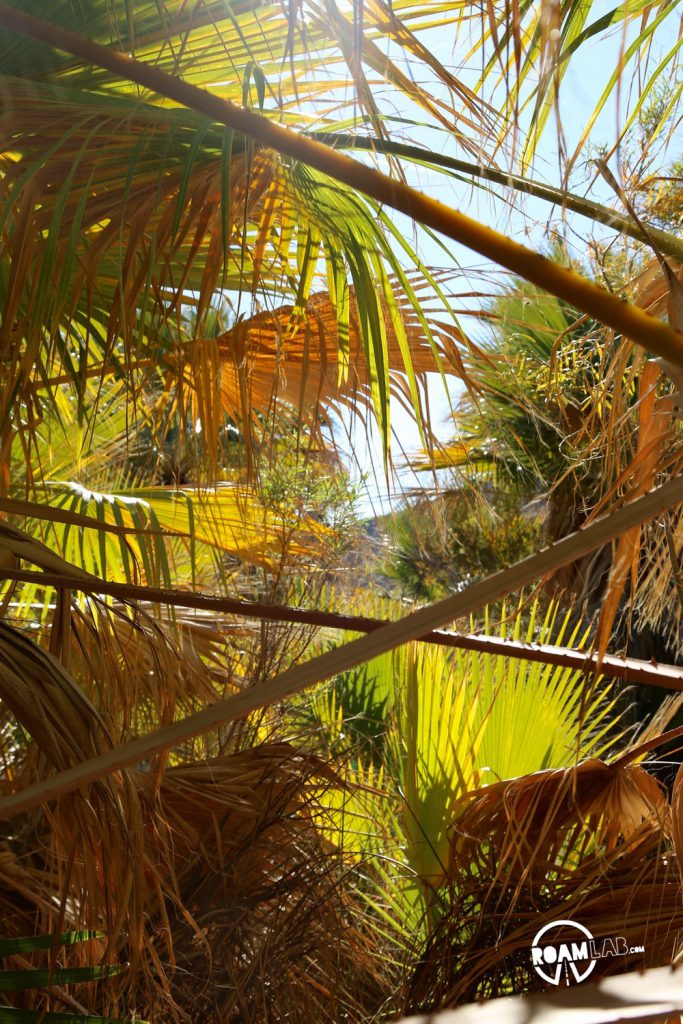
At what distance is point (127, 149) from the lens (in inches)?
36.9

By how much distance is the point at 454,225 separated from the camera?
496 mm

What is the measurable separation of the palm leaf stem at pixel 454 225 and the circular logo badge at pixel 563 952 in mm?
1031

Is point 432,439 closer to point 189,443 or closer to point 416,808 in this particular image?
point 189,443

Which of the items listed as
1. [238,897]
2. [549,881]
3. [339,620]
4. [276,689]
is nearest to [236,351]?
[339,620]

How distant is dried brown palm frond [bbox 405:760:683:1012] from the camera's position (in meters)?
1.14

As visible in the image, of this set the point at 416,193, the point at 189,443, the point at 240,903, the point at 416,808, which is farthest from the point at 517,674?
the point at 416,193

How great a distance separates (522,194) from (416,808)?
4.52ft

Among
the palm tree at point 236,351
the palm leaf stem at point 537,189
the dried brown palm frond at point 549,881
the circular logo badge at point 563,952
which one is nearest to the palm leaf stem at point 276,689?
the palm tree at point 236,351

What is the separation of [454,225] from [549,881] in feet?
3.97

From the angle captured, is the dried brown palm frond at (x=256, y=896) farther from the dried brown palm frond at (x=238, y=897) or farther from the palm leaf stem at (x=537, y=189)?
the palm leaf stem at (x=537, y=189)

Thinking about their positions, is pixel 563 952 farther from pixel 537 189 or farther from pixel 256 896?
pixel 537 189

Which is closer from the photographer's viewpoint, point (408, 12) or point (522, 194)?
point (522, 194)

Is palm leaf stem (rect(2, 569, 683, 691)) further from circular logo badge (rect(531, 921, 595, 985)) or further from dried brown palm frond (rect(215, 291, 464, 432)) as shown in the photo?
circular logo badge (rect(531, 921, 595, 985))

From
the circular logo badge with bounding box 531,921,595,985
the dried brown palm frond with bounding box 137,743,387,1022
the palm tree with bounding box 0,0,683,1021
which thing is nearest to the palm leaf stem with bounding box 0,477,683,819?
the palm tree with bounding box 0,0,683,1021
